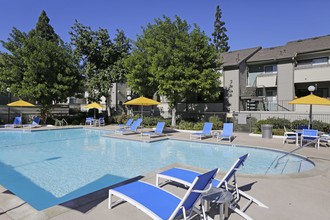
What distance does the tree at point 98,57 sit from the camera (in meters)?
26.1

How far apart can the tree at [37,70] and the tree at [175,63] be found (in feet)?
24.0

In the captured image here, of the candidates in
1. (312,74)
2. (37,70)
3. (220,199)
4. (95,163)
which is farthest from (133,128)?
(312,74)

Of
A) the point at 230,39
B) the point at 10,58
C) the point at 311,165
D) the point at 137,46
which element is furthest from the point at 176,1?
the point at 230,39

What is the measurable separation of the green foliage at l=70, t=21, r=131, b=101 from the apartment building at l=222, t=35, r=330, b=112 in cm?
1249

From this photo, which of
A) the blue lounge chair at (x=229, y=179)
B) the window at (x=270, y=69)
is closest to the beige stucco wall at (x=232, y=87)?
the window at (x=270, y=69)

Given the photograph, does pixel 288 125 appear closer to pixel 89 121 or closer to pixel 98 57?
pixel 89 121

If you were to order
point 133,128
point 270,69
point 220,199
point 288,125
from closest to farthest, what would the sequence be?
point 220,199 → point 288,125 → point 133,128 → point 270,69

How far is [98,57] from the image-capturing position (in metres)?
26.9

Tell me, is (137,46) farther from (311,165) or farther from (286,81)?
(311,165)

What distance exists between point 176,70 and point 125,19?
603 cm

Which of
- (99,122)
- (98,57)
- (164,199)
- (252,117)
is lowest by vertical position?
(164,199)

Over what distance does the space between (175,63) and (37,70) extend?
13.4m

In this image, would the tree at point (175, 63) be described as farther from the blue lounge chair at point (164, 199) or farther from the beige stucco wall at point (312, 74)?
the blue lounge chair at point (164, 199)

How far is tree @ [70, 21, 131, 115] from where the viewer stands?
85.6ft
